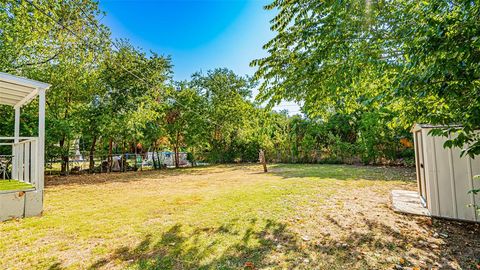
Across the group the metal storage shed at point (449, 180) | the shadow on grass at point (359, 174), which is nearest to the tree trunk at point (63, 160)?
the shadow on grass at point (359, 174)

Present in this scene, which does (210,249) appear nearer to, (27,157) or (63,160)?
(27,157)

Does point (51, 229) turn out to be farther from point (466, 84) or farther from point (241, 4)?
point (241, 4)

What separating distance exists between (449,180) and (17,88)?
8816 millimetres

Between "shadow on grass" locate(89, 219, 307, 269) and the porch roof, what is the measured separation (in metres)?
4.16

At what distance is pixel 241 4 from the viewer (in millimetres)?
7730

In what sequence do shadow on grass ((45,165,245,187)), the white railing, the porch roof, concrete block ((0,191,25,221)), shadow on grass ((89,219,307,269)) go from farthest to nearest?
shadow on grass ((45,165,245,187)), the white railing, the porch roof, concrete block ((0,191,25,221)), shadow on grass ((89,219,307,269))

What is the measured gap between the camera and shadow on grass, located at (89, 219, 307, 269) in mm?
2721

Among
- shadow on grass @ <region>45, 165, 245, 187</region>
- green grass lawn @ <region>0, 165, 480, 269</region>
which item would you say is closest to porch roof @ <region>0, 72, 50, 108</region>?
green grass lawn @ <region>0, 165, 480, 269</region>

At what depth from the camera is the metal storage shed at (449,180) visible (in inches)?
151

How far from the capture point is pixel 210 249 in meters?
3.09

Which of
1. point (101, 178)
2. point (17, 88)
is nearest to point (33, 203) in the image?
point (17, 88)

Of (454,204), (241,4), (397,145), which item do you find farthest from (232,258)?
(397,145)

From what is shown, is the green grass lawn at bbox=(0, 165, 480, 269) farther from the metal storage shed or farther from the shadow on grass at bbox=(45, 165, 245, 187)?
the shadow on grass at bbox=(45, 165, 245, 187)

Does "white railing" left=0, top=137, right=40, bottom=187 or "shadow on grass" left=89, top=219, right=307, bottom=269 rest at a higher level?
"white railing" left=0, top=137, right=40, bottom=187
